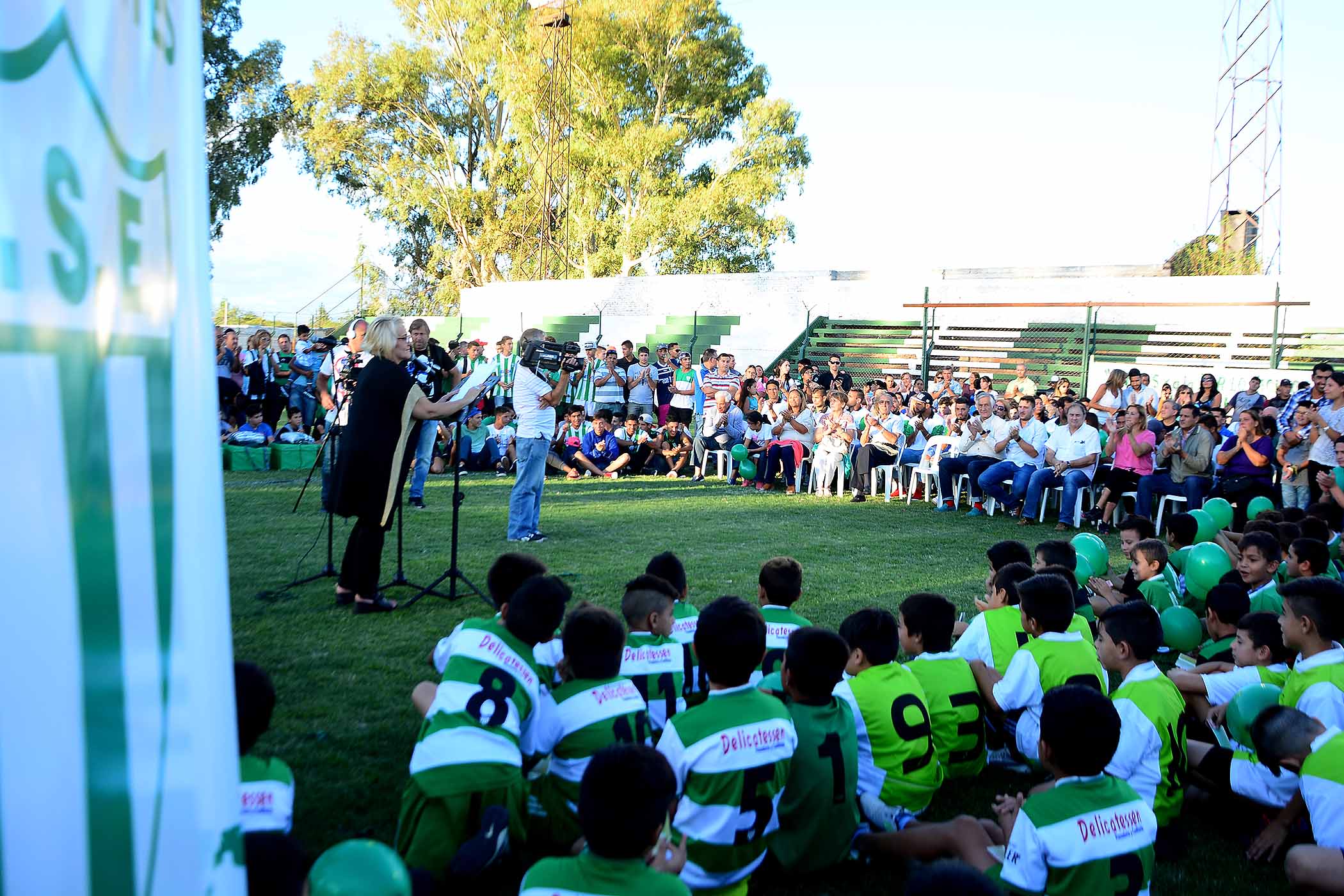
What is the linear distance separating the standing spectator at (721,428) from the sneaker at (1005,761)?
32.7 ft

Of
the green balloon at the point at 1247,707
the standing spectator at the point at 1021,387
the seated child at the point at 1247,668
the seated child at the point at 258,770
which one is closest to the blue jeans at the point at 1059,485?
the standing spectator at the point at 1021,387

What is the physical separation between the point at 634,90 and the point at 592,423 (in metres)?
24.7

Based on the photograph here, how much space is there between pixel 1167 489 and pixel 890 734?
332 inches

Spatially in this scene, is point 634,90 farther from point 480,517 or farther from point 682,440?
point 480,517

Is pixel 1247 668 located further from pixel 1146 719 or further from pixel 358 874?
pixel 358 874

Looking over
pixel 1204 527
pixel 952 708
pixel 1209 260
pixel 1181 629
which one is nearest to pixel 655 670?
pixel 952 708

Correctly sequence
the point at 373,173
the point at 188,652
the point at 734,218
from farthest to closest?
the point at 373,173 → the point at 734,218 → the point at 188,652

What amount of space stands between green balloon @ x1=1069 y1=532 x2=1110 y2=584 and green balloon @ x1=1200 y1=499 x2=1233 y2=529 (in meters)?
2.18

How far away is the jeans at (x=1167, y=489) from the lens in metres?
10.5

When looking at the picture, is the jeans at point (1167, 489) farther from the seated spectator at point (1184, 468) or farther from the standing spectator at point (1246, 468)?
the standing spectator at point (1246, 468)

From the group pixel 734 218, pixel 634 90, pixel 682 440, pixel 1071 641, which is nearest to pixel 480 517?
pixel 682 440

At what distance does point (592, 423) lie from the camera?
48.3ft

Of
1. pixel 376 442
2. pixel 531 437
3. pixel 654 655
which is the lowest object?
pixel 654 655

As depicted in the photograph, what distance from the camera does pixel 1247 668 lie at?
4.32 meters
